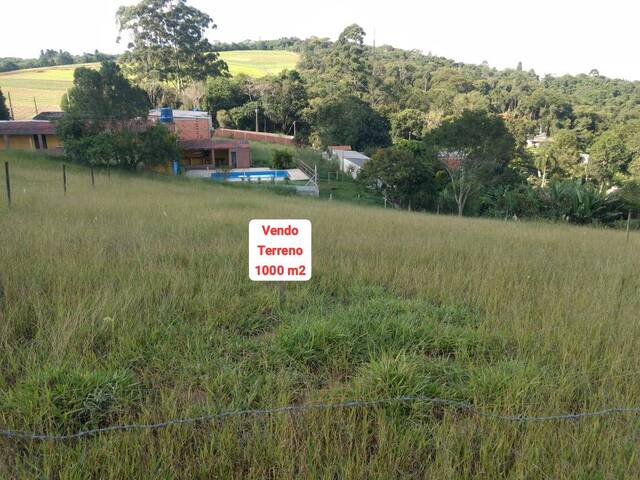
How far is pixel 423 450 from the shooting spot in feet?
7.48

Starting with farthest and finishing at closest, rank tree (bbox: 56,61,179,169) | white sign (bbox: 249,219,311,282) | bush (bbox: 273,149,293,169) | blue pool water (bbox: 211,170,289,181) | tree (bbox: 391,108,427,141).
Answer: tree (bbox: 391,108,427,141), bush (bbox: 273,149,293,169), blue pool water (bbox: 211,170,289,181), tree (bbox: 56,61,179,169), white sign (bbox: 249,219,311,282)

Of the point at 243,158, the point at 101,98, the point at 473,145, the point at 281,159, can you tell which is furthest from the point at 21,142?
the point at 473,145

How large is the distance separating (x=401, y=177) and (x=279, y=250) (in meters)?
27.0

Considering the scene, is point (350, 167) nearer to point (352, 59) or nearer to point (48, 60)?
point (352, 59)

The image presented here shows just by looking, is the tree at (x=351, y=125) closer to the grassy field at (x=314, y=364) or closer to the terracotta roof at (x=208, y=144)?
the terracotta roof at (x=208, y=144)

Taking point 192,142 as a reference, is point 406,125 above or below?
above

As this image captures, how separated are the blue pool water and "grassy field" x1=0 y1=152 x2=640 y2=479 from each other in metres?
30.6

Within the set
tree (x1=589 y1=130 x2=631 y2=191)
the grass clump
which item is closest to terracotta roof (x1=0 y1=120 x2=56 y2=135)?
the grass clump

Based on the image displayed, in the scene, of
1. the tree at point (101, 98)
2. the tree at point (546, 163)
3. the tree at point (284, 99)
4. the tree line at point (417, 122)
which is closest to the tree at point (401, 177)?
the tree line at point (417, 122)

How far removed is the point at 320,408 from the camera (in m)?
2.50

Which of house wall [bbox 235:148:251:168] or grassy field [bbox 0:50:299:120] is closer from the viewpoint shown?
house wall [bbox 235:148:251:168]

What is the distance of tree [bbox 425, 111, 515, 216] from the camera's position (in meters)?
27.0

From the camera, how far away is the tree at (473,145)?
27.0m

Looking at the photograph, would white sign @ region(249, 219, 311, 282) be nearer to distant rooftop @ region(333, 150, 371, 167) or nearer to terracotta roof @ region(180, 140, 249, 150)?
distant rooftop @ region(333, 150, 371, 167)
